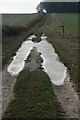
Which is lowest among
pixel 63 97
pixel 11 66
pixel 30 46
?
pixel 30 46

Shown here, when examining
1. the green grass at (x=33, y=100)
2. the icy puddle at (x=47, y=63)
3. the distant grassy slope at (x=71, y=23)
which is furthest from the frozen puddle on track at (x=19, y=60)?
the distant grassy slope at (x=71, y=23)

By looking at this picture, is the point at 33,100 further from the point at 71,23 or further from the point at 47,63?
the point at 71,23

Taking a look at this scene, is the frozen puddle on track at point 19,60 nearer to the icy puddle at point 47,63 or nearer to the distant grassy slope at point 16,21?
the icy puddle at point 47,63

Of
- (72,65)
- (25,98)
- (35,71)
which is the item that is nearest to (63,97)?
(25,98)

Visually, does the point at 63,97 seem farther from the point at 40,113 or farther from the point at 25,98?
the point at 40,113

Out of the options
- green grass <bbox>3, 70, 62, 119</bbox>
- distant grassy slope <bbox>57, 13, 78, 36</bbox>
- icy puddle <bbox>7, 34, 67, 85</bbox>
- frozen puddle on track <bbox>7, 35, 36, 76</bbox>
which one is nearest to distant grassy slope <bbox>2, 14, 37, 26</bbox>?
distant grassy slope <bbox>57, 13, 78, 36</bbox>

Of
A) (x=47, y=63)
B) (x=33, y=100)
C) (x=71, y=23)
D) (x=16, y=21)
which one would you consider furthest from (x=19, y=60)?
(x=16, y=21)
